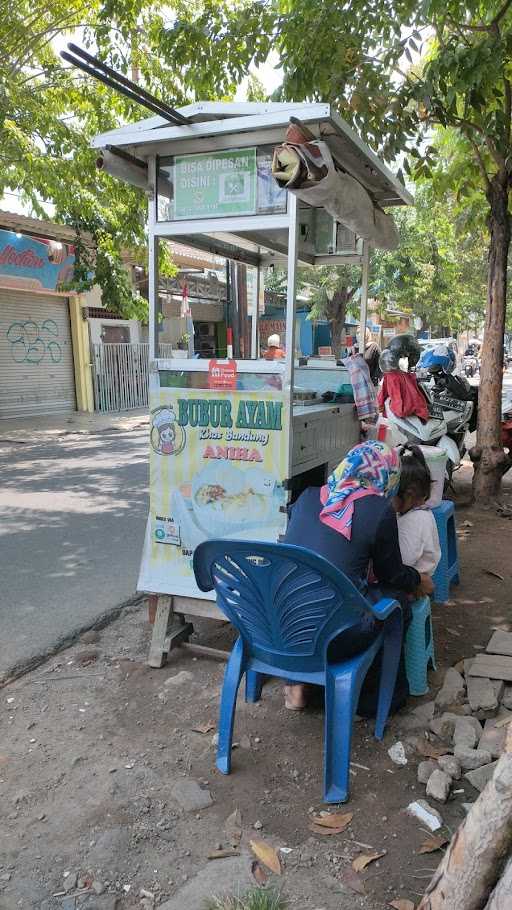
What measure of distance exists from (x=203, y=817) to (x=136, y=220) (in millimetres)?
9331

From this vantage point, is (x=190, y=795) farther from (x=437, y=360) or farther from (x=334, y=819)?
(x=437, y=360)

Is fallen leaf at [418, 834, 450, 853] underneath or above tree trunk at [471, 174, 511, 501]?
underneath

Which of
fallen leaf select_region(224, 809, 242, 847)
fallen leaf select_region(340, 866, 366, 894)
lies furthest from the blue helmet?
fallen leaf select_region(340, 866, 366, 894)

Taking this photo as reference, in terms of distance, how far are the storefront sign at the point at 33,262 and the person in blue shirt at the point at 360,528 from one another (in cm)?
1161

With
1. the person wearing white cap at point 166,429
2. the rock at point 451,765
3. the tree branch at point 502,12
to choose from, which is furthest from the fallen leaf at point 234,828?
the tree branch at point 502,12

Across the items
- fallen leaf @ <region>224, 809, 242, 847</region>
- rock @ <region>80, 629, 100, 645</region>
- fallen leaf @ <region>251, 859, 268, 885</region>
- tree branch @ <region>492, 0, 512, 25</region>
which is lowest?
rock @ <region>80, 629, 100, 645</region>

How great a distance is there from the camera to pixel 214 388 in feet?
11.5

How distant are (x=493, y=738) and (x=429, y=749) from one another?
0.86ft

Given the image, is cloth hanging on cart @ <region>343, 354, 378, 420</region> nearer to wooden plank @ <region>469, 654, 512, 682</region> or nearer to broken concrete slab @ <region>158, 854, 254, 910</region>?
wooden plank @ <region>469, 654, 512, 682</region>

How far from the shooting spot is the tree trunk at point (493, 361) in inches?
250

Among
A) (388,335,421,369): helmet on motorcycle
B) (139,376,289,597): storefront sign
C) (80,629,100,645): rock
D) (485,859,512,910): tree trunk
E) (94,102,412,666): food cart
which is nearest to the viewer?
(485,859,512,910): tree trunk

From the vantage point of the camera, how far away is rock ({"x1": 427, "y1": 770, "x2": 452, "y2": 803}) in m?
2.49

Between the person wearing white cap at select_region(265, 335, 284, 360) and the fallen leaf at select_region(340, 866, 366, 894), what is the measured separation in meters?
3.70

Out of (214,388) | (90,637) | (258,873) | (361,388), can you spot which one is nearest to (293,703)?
(258,873)
